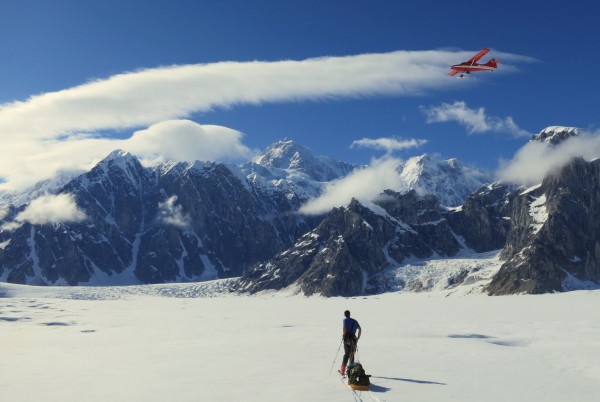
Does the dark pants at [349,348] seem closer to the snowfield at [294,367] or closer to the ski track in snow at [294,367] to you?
the snowfield at [294,367]

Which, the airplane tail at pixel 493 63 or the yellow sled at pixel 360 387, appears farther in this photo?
the airplane tail at pixel 493 63

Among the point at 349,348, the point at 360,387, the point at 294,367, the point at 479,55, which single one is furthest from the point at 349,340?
the point at 479,55

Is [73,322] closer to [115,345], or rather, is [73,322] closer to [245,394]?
[115,345]

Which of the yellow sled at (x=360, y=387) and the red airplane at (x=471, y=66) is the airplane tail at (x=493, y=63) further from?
the yellow sled at (x=360, y=387)

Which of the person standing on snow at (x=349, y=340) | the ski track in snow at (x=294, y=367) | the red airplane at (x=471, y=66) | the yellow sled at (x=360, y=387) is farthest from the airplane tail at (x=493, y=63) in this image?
the yellow sled at (x=360, y=387)

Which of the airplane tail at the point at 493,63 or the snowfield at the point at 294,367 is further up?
the airplane tail at the point at 493,63

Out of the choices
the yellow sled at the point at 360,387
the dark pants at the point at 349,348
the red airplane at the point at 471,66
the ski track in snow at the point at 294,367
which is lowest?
the ski track in snow at the point at 294,367

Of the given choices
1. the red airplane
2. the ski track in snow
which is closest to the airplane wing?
the red airplane

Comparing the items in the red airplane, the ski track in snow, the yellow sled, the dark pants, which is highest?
the red airplane

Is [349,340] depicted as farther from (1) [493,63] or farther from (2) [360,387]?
(1) [493,63]

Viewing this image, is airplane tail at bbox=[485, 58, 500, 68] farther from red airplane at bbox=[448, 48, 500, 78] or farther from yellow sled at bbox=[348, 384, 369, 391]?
yellow sled at bbox=[348, 384, 369, 391]

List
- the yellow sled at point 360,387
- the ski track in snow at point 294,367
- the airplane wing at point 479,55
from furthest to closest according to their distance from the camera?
the airplane wing at point 479,55 < the yellow sled at point 360,387 < the ski track in snow at point 294,367

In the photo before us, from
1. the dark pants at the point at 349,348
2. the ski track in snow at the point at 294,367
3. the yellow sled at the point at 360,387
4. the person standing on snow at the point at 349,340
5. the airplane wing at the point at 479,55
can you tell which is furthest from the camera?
the airplane wing at the point at 479,55

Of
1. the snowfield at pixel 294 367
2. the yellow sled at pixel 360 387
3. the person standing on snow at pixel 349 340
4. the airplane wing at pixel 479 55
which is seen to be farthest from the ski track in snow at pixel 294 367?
the airplane wing at pixel 479 55
